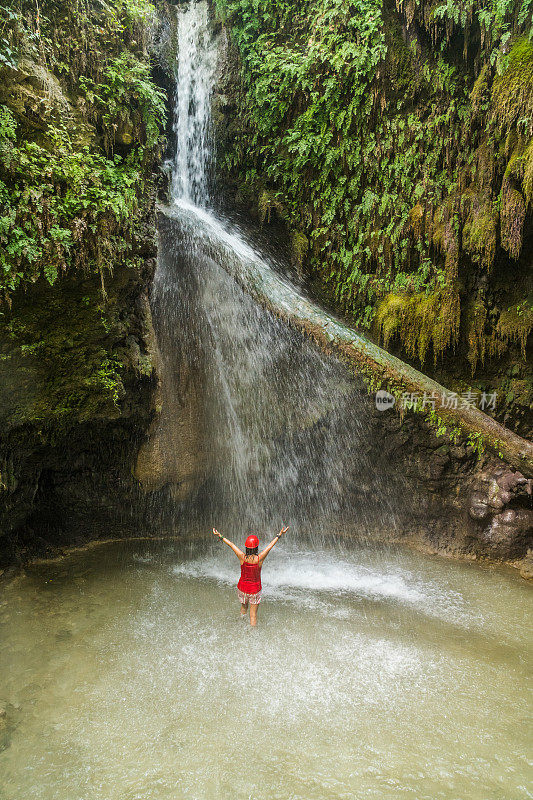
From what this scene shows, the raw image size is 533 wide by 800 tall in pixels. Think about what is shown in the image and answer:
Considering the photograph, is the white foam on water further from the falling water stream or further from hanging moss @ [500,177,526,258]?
hanging moss @ [500,177,526,258]

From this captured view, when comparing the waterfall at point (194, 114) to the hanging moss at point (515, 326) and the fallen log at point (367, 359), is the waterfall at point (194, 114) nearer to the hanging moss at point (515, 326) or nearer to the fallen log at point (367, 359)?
the fallen log at point (367, 359)

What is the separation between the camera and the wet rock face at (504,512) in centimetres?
678

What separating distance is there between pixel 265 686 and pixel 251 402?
15.3 ft

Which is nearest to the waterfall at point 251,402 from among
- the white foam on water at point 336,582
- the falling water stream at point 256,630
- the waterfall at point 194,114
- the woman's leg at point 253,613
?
the falling water stream at point 256,630

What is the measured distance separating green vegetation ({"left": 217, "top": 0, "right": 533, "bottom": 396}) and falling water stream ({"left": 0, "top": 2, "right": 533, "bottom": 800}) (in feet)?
5.02

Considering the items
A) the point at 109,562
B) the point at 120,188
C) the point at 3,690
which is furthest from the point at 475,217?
the point at 3,690

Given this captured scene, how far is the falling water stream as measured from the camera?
330cm

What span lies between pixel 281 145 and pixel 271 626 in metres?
8.62

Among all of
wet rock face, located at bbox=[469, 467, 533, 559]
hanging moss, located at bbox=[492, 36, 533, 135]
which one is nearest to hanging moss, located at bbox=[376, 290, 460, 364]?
wet rock face, located at bbox=[469, 467, 533, 559]

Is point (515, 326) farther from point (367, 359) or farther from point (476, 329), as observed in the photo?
point (367, 359)

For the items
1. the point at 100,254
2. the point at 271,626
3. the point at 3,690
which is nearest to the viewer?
the point at 3,690

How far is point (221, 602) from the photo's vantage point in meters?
5.55

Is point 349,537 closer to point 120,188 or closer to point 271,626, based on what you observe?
point 271,626
